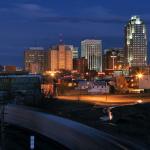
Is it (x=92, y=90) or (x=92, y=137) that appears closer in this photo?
(x=92, y=137)

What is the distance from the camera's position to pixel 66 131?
104 ft

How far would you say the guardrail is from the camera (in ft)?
86.9

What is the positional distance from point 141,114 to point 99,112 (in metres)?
7.69

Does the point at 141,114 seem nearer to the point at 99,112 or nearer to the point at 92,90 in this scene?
the point at 99,112

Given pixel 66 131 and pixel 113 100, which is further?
pixel 113 100

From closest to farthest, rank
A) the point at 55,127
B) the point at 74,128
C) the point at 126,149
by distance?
the point at 126,149, the point at 74,128, the point at 55,127

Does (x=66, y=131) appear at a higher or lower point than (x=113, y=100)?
lower

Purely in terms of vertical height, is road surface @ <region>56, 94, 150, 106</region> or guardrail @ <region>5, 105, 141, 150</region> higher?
road surface @ <region>56, 94, 150, 106</region>

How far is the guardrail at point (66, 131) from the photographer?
2650 centimetres

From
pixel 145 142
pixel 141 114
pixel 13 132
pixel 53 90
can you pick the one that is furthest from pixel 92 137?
pixel 53 90

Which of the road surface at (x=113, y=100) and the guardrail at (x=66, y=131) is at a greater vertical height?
the road surface at (x=113, y=100)

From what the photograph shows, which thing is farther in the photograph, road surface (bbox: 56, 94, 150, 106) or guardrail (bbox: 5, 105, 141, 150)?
road surface (bbox: 56, 94, 150, 106)

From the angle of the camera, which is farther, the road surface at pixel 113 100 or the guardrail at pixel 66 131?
the road surface at pixel 113 100

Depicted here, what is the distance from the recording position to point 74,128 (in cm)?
3094
